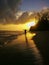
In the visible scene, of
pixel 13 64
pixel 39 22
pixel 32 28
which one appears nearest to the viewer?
pixel 13 64

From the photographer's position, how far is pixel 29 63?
17094mm

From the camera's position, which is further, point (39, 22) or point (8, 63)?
point (39, 22)

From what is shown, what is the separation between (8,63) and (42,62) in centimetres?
327

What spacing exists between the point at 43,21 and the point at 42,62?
94.1 meters

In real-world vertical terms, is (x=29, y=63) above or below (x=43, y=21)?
below

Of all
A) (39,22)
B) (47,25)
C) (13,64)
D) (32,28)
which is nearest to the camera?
(13,64)

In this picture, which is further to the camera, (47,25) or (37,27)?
(37,27)

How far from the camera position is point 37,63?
16.9 m

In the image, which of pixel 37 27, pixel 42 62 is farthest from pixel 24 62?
pixel 37 27

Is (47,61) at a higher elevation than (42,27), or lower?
lower

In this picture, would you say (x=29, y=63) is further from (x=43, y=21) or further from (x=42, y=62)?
(x=43, y=21)

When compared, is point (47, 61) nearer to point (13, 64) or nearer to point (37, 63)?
point (37, 63)

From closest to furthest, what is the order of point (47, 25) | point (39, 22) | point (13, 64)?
point (13, 64) < point (47, 25) < point (39, 22)

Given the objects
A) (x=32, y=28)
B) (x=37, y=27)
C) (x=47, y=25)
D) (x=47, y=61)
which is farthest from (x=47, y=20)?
(x=47, y=61)
